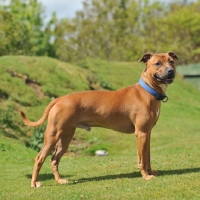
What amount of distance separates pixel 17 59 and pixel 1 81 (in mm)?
3656

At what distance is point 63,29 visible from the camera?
49.6m

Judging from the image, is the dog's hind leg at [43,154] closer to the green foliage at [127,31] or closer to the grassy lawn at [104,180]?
the grassy lawn at [104,180]

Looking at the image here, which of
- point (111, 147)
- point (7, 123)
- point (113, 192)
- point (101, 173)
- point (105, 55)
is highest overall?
point (113, 192)

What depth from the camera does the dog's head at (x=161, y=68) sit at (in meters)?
8.31

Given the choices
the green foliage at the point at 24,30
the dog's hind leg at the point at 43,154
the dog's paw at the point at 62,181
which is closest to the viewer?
the dog's hind leg at the point at 43,154

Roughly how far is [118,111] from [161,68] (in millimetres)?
1114

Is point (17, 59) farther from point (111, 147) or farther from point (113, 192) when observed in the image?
point (113, 192)

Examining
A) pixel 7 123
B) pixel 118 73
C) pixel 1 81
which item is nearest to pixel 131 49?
pixel 118 73

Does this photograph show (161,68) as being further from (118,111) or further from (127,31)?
(127,31)

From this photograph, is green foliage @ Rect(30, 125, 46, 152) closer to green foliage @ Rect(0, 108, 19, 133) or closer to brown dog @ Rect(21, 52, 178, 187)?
green foliage @ Rect(0, 108, 19, 133)

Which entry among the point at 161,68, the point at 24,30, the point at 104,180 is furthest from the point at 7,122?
the point at 24,30

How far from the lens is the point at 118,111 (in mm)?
8578

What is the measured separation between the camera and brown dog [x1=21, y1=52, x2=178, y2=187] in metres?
8.24

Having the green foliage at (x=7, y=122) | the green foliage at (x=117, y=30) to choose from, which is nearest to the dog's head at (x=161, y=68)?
the green foliage at (x=7, y=122)
